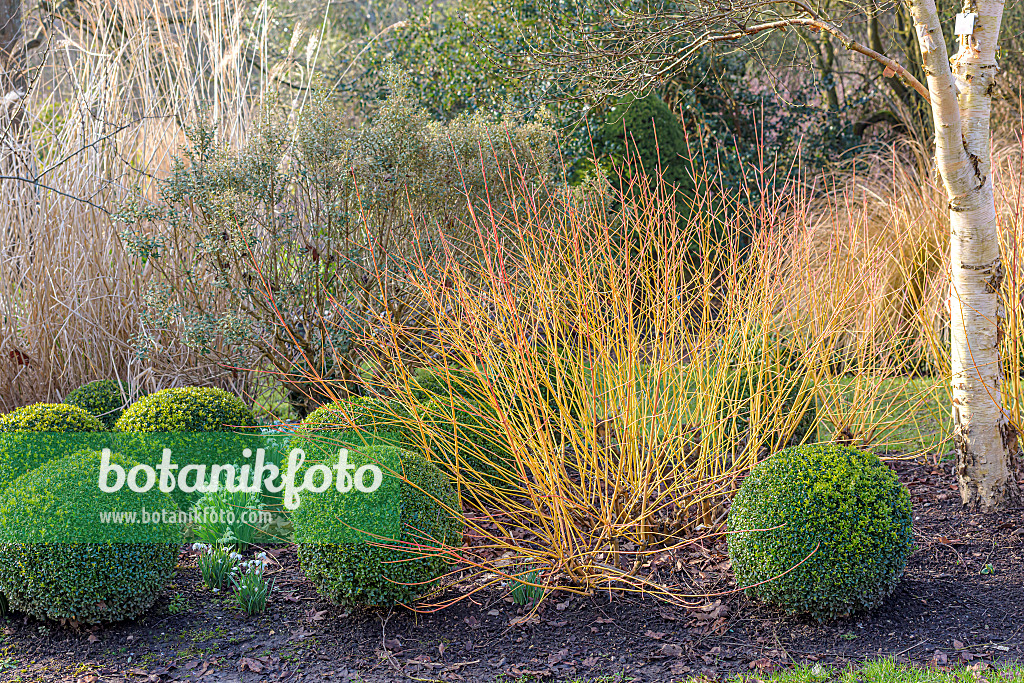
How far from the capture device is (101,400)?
193 inches

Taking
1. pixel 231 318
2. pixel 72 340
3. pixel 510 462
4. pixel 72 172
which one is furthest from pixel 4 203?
pixel 510 462

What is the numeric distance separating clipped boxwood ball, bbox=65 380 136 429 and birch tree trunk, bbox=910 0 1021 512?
15.3ft

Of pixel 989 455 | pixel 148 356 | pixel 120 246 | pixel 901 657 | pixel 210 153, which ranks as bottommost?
pixel 901 657

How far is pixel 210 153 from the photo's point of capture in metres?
4.97

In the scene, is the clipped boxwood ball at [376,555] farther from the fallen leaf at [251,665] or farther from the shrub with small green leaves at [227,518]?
the shrub with small green leaves at [227,518]

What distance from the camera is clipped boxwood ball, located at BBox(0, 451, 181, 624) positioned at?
2.97m

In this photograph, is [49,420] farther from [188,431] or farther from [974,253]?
[974,253]

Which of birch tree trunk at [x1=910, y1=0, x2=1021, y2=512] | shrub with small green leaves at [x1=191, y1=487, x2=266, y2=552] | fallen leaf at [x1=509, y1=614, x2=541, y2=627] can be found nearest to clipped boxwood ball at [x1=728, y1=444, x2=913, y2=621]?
fallen leaf at [x1=509, y1=614, x2=541, y2=627]

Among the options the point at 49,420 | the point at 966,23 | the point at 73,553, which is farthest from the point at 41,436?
the point at 966,23

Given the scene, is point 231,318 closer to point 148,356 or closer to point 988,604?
point 148,356

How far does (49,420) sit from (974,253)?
4.49 m

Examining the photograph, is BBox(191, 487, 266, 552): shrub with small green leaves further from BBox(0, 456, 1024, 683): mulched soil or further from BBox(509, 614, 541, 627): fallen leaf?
BBox(509, 614, 541, 627): fallen leaf

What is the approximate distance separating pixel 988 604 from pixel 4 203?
6.03 m

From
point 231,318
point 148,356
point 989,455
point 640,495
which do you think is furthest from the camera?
point 148,356
